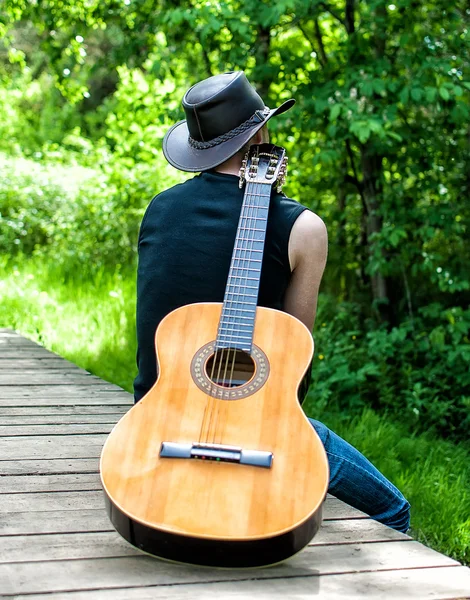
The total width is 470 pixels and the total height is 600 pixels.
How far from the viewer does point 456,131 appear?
6031 mm

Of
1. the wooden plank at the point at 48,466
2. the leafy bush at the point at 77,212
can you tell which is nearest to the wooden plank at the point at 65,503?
the wooden plank at the point at 48,466

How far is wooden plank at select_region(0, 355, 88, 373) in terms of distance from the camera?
4.81m

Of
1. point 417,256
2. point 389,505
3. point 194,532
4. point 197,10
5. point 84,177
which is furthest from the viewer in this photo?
point 84,177

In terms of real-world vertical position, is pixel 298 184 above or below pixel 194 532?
above

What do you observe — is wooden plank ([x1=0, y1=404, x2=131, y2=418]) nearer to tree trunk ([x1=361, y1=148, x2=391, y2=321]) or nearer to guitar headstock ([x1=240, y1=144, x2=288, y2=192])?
guitar headstock ([x1=240, y1=144, x2=288, y2=192])

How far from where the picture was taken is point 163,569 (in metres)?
2.12

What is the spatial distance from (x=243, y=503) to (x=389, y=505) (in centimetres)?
93

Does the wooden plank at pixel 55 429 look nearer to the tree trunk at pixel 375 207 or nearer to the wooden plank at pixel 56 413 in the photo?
the wooden plank at pixel 56 413

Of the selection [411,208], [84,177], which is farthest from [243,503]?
[84,177]

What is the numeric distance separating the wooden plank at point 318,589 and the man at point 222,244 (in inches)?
21.0

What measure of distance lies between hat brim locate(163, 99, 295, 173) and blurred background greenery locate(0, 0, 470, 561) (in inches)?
79.8

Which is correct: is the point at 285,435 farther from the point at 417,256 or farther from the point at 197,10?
the point at 417,256

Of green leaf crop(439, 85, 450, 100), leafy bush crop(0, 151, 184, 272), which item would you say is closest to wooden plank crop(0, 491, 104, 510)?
green leaf crop(439, 85, 450, 100)

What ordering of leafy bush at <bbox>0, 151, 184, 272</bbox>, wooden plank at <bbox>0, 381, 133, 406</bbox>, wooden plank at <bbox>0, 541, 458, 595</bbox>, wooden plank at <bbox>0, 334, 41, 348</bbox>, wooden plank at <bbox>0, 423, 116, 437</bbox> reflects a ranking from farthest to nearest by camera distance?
1. leafy bush at <bbox>0, 151, 184, 272</bbox>
2. wooden plank at <bbox>0, 334, 41, 348</bbox>
3. wooden plank at <bbox>0, 381, 133, 406</bbox>
4. wooden plank at <bbox>0, 423, 116, 437</bbox>
5. wooden plank at <bbox>0, 541, 458, 595</bbox>
